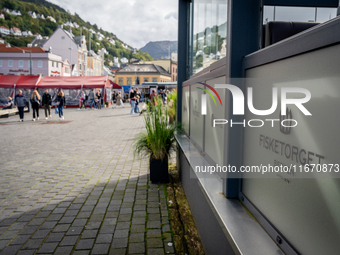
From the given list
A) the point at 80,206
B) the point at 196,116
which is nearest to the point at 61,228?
the point at 80,206

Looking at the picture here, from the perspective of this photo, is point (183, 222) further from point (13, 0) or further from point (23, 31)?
point (13, 0)

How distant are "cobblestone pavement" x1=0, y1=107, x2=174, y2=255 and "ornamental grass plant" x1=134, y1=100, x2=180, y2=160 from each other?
0.57m

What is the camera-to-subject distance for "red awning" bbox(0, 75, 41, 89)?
107 ft

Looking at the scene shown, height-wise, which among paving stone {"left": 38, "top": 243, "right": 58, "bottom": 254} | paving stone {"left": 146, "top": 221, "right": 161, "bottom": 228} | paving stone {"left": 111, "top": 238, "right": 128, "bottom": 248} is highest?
paving stone {"left": 146, "top": 221, "right": 161, "bottom": 228}

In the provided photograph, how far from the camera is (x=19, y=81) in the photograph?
109 ft

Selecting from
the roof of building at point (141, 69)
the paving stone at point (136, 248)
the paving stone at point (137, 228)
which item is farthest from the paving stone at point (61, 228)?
the roof of building at point (141, 69)

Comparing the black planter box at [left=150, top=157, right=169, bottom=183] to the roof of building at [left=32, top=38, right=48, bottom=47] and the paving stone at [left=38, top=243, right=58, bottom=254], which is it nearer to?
the paving stone at [left=38, top=243, right=58, bottom=254]

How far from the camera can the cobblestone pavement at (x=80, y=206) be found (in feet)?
10.7

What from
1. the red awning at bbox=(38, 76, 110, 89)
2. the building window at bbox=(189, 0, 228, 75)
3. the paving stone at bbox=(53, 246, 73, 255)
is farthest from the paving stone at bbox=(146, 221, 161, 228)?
the red awning at bbox=(38, 76, 110, 89)

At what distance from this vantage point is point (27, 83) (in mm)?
33156

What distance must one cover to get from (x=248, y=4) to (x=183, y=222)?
2553mm

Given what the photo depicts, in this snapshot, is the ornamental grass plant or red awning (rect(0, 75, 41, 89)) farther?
red awning (rect(0, 75, 41, 89))

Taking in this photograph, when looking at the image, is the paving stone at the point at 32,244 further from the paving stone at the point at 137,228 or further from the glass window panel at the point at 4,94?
the glass window panel at the point at 4,94

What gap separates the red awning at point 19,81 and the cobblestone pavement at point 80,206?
2756 cm
